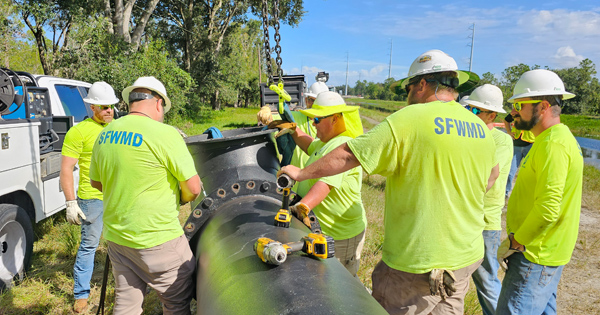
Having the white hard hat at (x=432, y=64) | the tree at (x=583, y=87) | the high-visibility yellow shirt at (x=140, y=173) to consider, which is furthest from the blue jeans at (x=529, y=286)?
the tree at (x=583, y=87)

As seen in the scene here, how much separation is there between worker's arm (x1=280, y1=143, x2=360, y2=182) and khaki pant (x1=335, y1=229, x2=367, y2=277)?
3.34 ft

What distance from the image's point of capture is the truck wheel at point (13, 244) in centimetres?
379

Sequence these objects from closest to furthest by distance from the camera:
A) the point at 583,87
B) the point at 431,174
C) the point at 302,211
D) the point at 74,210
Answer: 1. the point at 431,174
2. the point at 302,211
3. the point at 74,210
4. the point at 583,87

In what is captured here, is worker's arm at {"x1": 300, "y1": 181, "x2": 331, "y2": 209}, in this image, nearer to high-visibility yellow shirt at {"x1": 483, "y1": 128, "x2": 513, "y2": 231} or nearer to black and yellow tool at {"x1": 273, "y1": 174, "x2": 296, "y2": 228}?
black and yellow tool at {"x1": 273, "y1": 174, "x2": 296, "y2": 228}

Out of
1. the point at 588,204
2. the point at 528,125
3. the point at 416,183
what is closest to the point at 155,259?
the point at 416,183

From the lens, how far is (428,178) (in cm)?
193

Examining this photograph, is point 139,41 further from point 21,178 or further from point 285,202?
point 285,202

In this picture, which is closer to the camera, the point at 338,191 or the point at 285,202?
the point at 285,202

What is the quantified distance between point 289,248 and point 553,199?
1.89 metres

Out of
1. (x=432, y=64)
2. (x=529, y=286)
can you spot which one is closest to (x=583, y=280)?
(x=529, y=286)

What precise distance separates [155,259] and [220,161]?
0.72 meters

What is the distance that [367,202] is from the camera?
25.4 ft

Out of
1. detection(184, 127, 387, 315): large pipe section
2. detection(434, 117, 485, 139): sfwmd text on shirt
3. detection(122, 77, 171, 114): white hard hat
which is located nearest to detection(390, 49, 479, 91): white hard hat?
detection(434, 117, 485, 139): sfwmd text on shirt

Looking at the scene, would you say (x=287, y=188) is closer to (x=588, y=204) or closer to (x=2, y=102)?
(x=2, y=102)
